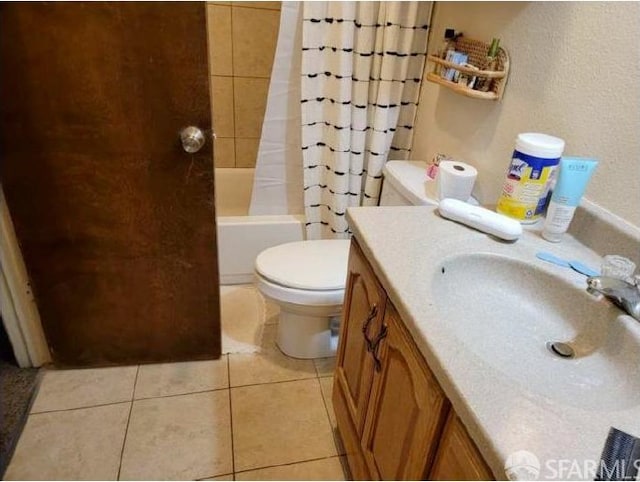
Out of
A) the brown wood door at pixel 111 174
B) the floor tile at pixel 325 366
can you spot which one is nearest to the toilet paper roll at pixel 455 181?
the brown wood door at pixel 111 174

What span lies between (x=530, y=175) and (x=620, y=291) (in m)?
0.35

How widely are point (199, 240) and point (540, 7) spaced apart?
1224 mm

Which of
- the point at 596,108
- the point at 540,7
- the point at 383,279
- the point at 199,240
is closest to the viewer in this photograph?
the point at 383,279

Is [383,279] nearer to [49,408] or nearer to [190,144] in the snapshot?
[190,144]

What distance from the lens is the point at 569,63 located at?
1.05 metres

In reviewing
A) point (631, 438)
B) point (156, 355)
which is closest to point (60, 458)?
point (156, 355)

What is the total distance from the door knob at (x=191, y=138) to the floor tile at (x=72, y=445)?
937 mm

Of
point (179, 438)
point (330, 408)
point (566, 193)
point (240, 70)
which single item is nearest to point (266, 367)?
point (330, 408)

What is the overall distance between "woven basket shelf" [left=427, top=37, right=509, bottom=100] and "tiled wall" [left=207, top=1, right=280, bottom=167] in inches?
48.5

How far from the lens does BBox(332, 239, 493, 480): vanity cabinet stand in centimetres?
68

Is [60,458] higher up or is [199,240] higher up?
[199,240]

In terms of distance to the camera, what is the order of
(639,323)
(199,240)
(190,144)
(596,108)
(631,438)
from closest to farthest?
(631,438) → (639,323) → (596,108) → (190,144) → (199,240)

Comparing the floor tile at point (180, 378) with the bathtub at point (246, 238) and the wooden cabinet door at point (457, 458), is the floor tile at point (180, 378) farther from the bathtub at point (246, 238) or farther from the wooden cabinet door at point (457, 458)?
the wooden cabinet door at point (457, 458)

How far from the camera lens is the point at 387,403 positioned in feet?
3.04
